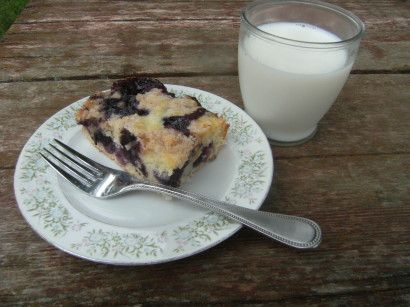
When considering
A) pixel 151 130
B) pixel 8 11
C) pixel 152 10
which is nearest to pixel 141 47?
pixel 152 10

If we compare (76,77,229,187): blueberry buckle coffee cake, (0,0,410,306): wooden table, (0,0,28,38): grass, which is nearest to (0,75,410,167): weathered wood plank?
(0,0,410,306): wooden table

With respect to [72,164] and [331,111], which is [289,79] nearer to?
[331,111]

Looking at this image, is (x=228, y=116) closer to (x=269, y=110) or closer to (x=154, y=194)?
(x=269, y=110)

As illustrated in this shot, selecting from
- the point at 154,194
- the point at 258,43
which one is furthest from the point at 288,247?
the point at 258,43

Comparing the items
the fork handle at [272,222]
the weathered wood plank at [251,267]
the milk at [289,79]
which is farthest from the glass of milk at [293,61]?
the fork handle at [272,222]

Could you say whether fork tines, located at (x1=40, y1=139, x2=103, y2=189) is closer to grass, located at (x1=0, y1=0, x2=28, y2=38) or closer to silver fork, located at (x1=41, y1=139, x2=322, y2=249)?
silver fork, located at (x1=41, y1=139, x2=322, y2=249)
